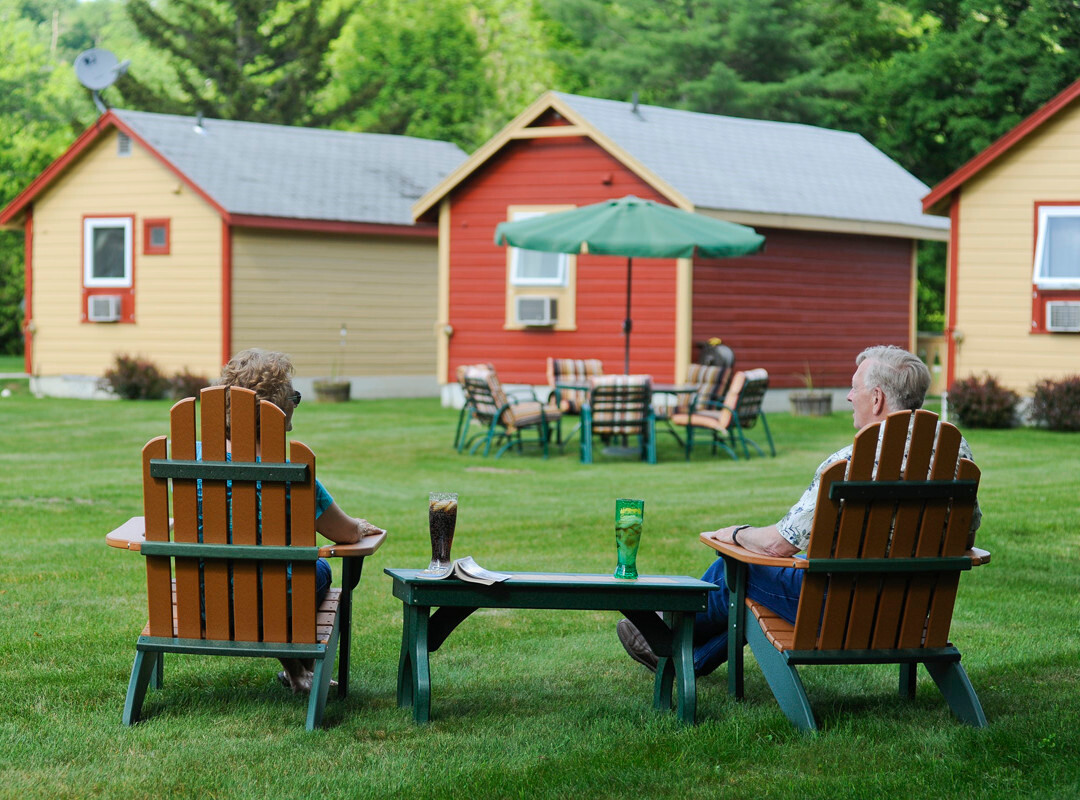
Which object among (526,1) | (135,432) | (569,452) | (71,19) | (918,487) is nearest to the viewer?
(918,487)

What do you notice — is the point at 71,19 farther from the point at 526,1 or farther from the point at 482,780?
the point at 482,780

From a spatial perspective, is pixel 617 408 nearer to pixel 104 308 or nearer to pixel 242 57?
pixel 104 308

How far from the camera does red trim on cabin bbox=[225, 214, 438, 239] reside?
21359 millimetres

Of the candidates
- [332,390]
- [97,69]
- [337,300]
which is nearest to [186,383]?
[332,390]

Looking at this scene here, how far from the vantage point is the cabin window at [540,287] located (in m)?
18.9

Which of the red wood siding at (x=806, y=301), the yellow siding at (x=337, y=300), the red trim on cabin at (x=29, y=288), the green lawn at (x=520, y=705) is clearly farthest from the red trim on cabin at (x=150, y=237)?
the green lawn at (x=520, y=705)

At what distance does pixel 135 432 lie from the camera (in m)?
15.9

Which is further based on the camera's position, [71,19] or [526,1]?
[71,19]

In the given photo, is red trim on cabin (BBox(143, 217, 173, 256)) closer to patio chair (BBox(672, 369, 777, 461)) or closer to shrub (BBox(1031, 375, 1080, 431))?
patio chair (BBox(672, 369, 777, 461))

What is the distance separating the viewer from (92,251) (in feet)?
75.3

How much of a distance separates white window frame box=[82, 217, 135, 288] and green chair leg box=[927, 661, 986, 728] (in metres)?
19.7

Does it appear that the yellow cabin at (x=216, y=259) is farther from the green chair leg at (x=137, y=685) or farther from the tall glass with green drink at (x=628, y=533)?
the tall glass with green drink at (x=628, y=533)

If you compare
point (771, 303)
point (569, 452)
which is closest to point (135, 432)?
point (569, 452)

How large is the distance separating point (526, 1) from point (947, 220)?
109ft
